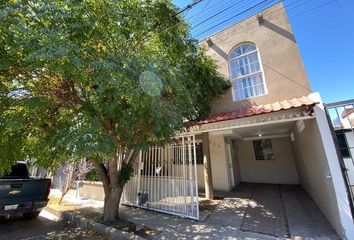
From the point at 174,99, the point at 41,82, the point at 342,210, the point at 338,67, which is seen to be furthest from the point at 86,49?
the point at 338,67

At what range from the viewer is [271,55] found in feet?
27.8

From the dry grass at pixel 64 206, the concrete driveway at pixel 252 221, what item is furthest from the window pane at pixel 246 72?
the dry grass at pixel 64 206

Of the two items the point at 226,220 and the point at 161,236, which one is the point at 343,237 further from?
the point at 161,236

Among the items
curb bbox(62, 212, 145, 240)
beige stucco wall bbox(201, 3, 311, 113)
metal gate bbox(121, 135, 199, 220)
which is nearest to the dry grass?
curb bbox(62, 212, 145, 240)

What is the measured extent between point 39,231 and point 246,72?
33.5 feet

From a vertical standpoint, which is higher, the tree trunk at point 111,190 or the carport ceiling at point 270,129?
the carport ceiling at point 270,129

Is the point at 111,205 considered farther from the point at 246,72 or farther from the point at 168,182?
the point at 246,72

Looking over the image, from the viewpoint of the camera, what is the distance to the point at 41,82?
5.27 m

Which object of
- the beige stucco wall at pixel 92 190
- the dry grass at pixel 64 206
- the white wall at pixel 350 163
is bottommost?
the dry grass at pixel 64 206

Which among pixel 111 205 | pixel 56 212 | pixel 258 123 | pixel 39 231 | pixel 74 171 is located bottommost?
pixel 39 231

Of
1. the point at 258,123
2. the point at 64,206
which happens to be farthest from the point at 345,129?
the point at 64,206

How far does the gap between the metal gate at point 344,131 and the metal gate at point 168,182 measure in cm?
413

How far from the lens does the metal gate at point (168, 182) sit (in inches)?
271

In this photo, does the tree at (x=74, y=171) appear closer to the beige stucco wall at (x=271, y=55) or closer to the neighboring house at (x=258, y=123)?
the neighboring house at (x=258, y=123)
